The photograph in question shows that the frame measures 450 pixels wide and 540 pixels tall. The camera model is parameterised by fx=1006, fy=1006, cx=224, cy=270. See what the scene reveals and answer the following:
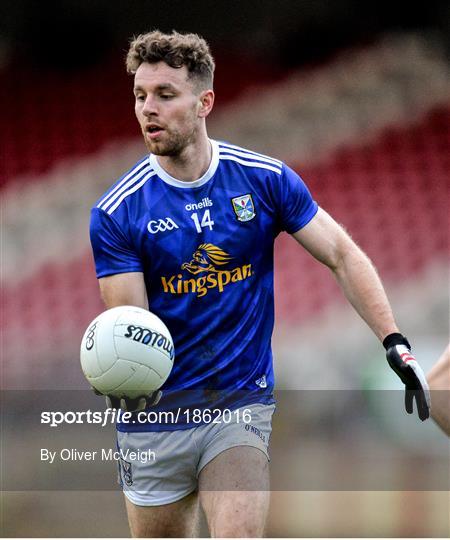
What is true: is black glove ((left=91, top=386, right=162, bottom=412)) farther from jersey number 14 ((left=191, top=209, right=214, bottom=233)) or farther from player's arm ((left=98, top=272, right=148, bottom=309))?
jersey number 14 ((left=191, top=209, right=214, bottom=233))

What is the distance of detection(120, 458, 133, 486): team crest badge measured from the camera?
171 inches

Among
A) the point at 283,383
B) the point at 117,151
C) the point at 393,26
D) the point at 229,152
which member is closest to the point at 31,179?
the point at 117,151

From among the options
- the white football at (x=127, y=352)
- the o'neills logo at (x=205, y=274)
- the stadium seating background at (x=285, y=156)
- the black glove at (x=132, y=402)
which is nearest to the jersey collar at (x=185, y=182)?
the o'neills logo at (x=205, y=274)

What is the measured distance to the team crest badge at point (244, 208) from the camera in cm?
423

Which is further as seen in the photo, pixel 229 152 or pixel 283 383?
pixel 283 383

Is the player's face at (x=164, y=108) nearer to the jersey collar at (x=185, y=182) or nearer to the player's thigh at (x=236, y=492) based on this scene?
the jersey collar at (x=185, y=182)

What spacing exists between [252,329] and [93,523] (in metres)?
4.79

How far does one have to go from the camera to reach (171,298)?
166 inches

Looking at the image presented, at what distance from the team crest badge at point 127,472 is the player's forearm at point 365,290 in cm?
120

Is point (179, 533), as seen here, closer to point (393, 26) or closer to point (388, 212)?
point (388, 212)

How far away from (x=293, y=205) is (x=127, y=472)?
53.5 inches

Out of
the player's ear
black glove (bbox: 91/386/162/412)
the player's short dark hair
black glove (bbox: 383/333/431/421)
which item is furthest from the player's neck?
black glove (bbox: 383/333/431/421)

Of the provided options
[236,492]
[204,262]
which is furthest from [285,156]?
[236,492]

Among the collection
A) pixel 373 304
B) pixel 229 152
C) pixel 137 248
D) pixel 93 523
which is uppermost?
pixel 229 152
